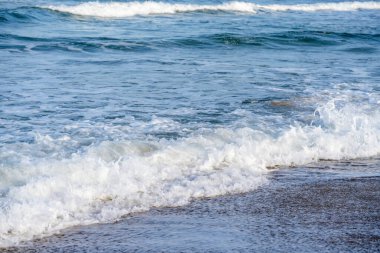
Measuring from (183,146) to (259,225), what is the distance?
6.25ft

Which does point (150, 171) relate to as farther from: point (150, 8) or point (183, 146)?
point (150, 8)

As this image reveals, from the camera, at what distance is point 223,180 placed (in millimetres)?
5828

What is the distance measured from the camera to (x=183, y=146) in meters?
6.58

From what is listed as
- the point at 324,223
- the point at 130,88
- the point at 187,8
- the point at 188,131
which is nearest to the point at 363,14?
the point at 187,8

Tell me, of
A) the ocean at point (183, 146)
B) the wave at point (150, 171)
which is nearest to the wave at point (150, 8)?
the ocean at point (183, 146)

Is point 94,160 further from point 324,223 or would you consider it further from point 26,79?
point 26,79

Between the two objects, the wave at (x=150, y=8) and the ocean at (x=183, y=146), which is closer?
the ocean at (x=183, y=146)

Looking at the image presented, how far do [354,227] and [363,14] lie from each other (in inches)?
1039

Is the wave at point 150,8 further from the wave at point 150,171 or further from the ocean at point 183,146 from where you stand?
the wave at point 150,171

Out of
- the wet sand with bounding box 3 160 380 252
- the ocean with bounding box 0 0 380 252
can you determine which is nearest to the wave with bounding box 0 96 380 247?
the ocean with bounding box 0 0 380 252

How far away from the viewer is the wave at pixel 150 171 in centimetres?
480

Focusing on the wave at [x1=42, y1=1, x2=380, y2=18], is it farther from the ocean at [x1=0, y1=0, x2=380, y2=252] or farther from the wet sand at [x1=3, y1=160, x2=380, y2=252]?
the wet sand at [x1=3, y1=160, x2=380, y2=252]

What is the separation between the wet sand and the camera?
172 inches

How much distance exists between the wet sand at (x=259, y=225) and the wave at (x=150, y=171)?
186 millimetres
